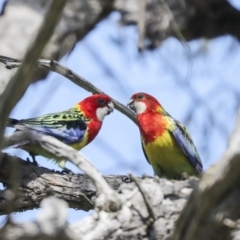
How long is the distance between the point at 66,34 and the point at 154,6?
3.50 ft

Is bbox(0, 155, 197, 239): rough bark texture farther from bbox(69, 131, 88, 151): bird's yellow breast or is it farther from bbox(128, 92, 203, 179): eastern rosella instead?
bbox(69, 131, 88, 151): bird's yellow breast

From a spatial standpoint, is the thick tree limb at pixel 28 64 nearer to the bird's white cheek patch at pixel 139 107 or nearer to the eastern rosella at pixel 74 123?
the eastern rosella at pixel 74 123

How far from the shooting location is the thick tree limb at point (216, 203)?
3.14 m

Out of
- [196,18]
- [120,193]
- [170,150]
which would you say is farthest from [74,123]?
[196,18]

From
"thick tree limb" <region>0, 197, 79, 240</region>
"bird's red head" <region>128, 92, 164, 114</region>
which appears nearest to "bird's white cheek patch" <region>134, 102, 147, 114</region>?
"bird's red head" <region>128, 92, 164, 114</region>

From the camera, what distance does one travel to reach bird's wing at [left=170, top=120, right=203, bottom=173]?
6.56m

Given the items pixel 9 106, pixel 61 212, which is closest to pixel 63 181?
pixel 61 212

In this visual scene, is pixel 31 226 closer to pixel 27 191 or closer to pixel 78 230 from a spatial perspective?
pixel 78 230

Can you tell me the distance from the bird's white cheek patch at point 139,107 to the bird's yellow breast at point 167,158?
612 mm

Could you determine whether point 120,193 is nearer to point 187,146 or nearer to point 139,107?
point 187,146

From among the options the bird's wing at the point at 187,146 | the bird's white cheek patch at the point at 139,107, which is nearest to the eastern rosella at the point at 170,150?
the bird's wing at the point at 187,146

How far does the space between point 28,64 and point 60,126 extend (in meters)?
4.09

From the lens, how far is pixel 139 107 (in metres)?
7.27

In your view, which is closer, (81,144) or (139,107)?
(81,144)
